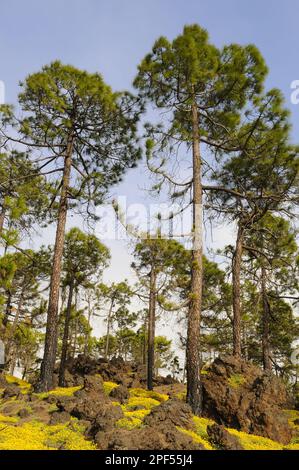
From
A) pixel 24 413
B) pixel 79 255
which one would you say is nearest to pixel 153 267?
pixel 79 255

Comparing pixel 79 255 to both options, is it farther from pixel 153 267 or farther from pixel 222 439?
pixel 222 439

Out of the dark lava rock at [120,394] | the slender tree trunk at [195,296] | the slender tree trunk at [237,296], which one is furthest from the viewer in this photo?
the slender tree trunk at [237,296]

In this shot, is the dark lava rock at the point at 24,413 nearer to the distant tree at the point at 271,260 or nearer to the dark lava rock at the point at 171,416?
the dark lava rock at the point at 171,416

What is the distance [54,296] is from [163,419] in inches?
243

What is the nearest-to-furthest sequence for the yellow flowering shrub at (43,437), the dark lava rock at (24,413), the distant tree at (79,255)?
the yellow flowering shrub at (43,437), the dark lava rock at (24,413), the distant tree at (79,255)

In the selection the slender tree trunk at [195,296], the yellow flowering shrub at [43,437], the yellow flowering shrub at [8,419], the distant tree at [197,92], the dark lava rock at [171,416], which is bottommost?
the yellow flowering shrub at [43,437]

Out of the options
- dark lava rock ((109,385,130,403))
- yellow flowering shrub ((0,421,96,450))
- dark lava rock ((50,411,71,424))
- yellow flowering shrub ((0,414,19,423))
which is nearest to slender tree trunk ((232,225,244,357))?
dark lava rock ((109,385,130,403))

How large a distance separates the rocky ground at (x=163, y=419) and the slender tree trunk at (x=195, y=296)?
39cm

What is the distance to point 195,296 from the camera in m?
10.4

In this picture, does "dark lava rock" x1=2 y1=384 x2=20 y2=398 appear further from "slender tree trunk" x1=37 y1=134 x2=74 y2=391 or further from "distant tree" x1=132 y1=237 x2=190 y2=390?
"distant tree" x1=132 y1=237 x2=190 y2=390

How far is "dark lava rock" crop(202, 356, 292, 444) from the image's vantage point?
8.59 meters

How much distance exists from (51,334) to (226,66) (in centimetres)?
1055

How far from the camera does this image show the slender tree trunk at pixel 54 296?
37.6 feet

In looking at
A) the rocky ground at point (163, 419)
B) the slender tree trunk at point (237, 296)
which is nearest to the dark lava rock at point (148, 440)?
the rocky ground at point (163, 419)
